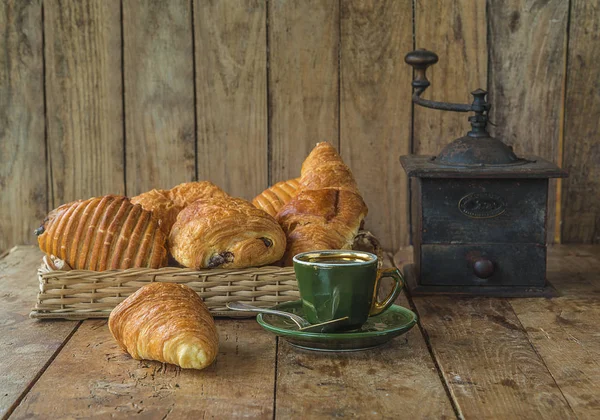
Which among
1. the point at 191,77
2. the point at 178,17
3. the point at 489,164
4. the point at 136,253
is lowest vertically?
the point at 136,253

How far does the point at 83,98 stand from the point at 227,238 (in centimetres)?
87

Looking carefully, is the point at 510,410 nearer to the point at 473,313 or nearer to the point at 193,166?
the point at 473,313

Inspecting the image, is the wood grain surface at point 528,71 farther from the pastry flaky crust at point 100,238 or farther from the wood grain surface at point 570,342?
the pastry flaky crust at point 100,238

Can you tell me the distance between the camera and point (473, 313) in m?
1.41

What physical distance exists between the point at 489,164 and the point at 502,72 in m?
0.56

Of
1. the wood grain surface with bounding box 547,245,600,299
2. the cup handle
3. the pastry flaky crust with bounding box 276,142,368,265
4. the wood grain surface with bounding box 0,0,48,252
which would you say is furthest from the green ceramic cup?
the wood grain surface with bounding box 0,0,48,252

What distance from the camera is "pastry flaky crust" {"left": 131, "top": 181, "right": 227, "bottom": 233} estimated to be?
1518mm

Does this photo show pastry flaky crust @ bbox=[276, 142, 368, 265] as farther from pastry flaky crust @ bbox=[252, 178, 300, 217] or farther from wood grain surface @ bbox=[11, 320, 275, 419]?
wood grain surface @ bbox=[11, 320, 275, 419]

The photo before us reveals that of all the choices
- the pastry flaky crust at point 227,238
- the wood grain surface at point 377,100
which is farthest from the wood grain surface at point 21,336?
the wood grain surface at point 377,100

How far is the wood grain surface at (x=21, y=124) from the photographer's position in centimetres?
200

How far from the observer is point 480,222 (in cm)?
152

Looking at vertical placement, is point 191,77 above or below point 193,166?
above

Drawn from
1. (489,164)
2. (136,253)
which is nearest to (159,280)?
(136,253)

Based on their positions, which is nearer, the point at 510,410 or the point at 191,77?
the point at 510,410
